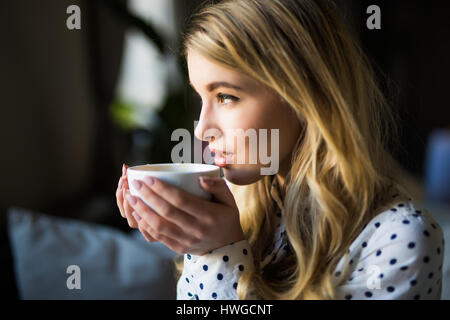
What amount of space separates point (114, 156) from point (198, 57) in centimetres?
200

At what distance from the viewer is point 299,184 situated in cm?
71

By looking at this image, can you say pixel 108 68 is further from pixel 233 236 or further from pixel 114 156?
pixel 233 236

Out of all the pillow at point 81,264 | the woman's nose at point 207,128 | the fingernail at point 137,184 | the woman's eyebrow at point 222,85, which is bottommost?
the pillow at point 81,264

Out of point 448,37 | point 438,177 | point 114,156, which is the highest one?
point 448,37

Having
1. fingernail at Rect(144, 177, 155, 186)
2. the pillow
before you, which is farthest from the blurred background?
fingernail at Rect(144, 177, 155, 186)

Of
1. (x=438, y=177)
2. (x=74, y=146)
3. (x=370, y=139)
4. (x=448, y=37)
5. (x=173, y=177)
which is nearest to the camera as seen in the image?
(x=173, y=177)

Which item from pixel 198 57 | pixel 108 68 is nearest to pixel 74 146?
pixel 108 68

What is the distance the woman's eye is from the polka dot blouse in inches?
8.5

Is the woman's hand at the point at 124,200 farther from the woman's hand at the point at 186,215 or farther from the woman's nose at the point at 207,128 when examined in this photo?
the woman's nose at the point at 207,128

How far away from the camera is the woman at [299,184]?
0.61 m

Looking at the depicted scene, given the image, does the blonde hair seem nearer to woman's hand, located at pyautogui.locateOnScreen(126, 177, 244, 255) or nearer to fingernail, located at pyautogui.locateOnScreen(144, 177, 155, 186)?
woman's hand, located at pyautogui.locateOnScreen(126, 177, 244, 255)

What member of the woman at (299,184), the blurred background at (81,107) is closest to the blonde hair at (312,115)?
the woman at (299,184)

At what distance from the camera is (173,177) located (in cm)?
58

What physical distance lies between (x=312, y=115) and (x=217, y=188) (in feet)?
0.62
